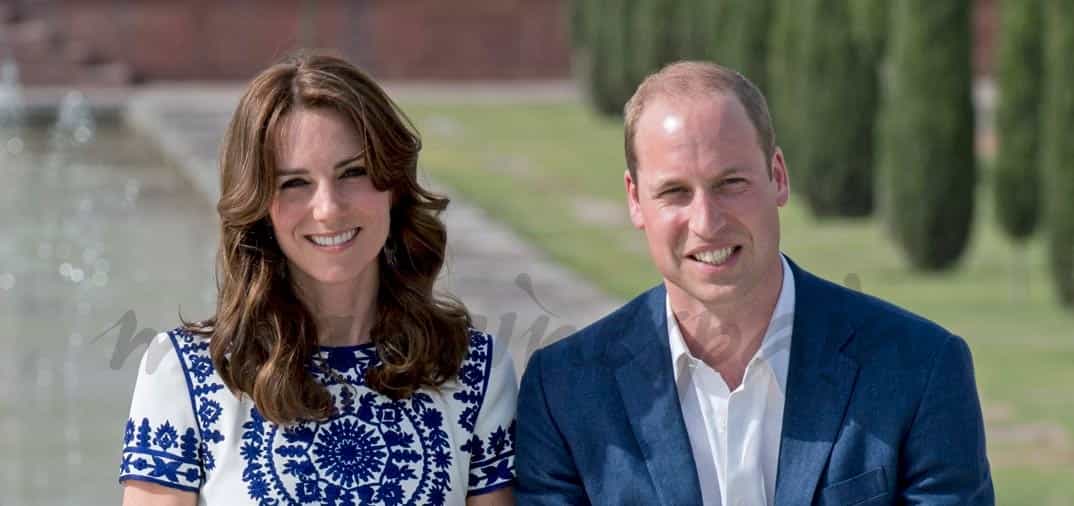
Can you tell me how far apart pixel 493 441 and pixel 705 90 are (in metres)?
0.72

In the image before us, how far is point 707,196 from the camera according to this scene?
2.72 meters

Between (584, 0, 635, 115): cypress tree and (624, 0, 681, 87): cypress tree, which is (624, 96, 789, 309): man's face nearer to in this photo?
(624, 0, 681, 87): cypress tree

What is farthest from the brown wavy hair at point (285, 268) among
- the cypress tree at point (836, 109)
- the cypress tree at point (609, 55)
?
the cypress tree at point (609, 55)

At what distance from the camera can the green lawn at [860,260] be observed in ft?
22.6

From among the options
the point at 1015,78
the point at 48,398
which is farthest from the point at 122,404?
the point at 1015,78

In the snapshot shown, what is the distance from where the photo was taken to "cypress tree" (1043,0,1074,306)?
371 inches

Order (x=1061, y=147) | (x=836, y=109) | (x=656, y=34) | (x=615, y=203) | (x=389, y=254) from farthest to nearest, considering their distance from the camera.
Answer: (x=656, y=34), (x=615, y=203), (x=836, y=109), (x=1061, y=147), (x=389, y=254)

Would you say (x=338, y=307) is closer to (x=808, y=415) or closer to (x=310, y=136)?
(x=310, y=136)

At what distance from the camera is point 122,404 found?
7.62 m

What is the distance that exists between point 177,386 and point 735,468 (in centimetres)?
90

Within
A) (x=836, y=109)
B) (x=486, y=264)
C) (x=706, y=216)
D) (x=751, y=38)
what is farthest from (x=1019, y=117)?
(x=706, y=216)

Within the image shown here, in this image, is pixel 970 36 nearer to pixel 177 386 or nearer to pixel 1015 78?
pixel 1015 78

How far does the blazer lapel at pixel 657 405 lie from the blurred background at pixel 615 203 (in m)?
0.71

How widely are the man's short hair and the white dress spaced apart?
58 centimetres
